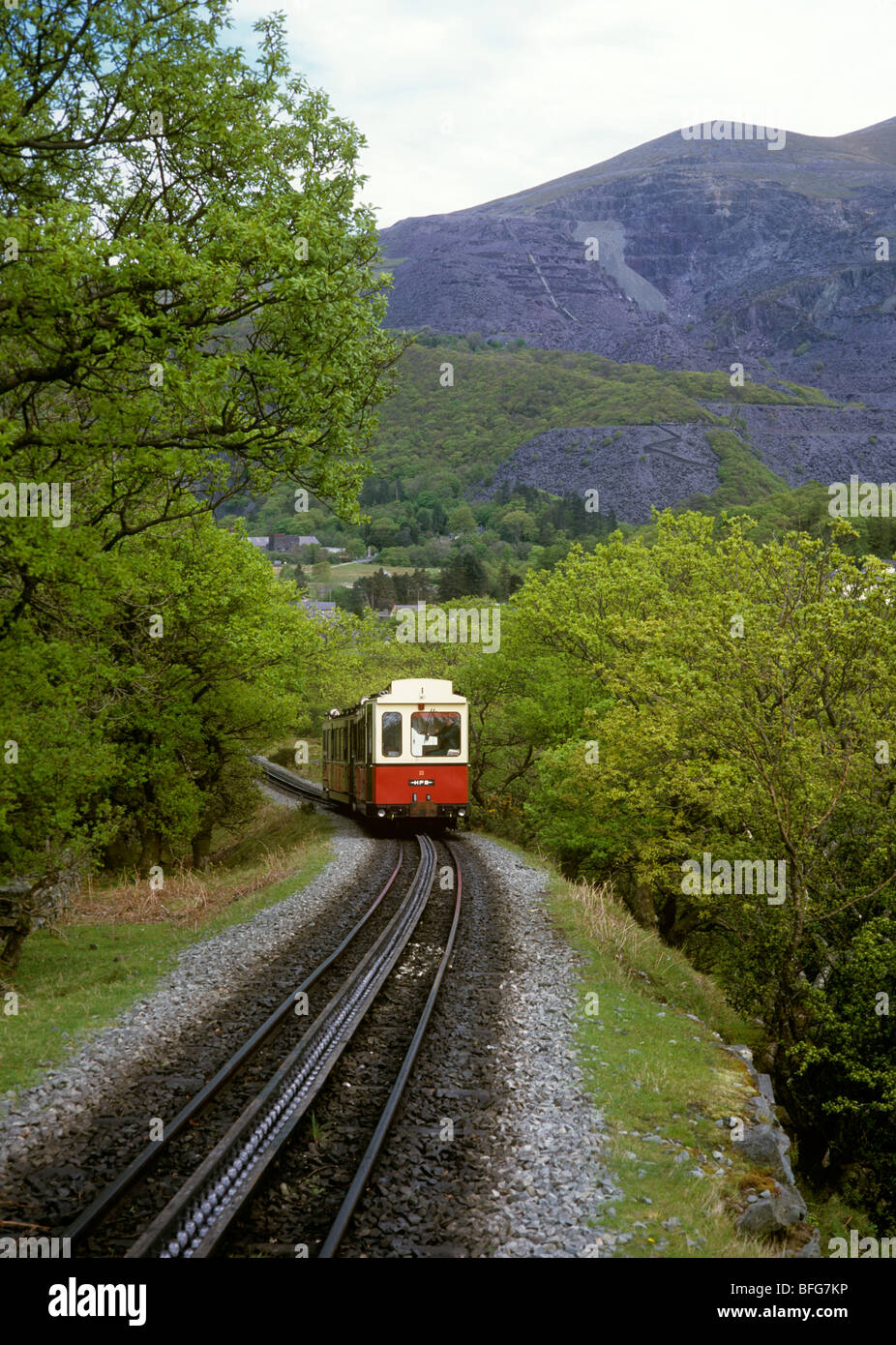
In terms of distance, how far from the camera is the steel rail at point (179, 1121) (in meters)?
6.04

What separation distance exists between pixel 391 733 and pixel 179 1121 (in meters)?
18.7

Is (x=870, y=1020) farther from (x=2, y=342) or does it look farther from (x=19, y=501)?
(x=2, y=342)

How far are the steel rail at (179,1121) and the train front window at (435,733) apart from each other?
13396 millimetres

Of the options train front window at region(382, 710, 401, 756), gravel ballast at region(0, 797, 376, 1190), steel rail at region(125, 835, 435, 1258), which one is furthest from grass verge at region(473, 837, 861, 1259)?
train front window at region(382, 710, 401, 756)

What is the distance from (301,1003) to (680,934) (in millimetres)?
18671

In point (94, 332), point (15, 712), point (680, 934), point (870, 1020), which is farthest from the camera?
point (680, 934)

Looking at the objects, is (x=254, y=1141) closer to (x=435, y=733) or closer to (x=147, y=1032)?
(x=147, y=1032)

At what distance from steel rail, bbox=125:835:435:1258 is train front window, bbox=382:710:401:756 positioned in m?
13.7

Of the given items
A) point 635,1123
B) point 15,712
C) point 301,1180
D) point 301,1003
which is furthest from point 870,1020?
point 15,712

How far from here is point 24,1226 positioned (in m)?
6.12

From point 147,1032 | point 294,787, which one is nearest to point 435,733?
point 147,1032

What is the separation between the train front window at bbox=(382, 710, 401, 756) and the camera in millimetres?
26047

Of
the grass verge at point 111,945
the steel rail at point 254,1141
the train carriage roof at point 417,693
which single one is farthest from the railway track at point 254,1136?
the train carriage roof at point 417,693

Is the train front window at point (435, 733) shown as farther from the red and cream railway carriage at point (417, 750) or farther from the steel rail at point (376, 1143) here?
the steel rail at point (376, 1143)
